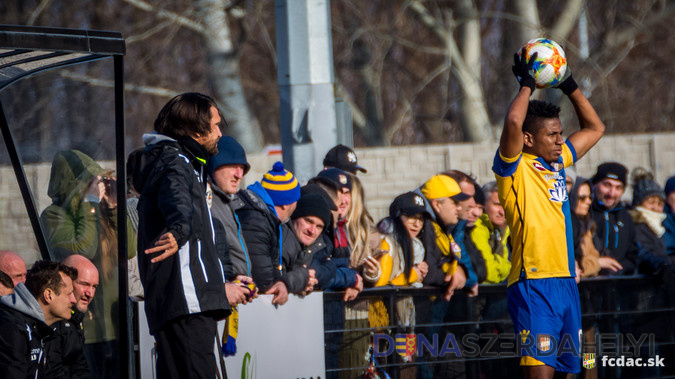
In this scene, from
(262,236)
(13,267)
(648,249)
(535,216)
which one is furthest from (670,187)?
(13,267)

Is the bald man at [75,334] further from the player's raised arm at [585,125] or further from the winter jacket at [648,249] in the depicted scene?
the winter jacket at [648,249]

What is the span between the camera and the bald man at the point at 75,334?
6531mm

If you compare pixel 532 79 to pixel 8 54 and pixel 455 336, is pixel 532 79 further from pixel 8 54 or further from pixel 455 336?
pixel 8 54

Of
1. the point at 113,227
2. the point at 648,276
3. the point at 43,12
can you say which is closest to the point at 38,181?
the point at 113,227

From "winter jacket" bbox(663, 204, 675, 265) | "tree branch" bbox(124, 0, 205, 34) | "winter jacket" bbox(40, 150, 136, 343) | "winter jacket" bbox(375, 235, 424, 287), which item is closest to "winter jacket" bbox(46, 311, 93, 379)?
"winter jacket" bbox(40, 150, 136, 343)

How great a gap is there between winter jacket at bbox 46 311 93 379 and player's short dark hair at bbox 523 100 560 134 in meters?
3.36

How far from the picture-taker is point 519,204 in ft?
23.0

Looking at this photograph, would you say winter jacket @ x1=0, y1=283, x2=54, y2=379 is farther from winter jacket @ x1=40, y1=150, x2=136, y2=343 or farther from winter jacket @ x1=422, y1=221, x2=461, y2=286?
winter jacket @ x1=422, y1=221, x2=461, y2=286

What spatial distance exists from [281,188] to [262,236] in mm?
526

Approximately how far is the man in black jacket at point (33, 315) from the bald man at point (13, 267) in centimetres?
5

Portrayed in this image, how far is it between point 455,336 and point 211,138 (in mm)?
3000

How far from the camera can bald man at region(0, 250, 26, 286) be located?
6.50 metres

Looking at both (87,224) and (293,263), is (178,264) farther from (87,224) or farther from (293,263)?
(293,263)

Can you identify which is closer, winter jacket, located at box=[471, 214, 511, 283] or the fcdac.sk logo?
the fcdac.sk logo
